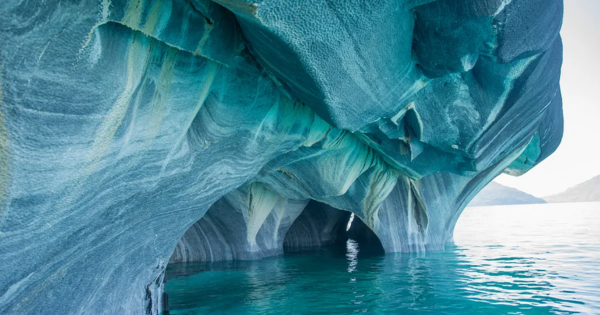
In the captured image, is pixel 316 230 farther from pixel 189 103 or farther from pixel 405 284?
pixel 189 103

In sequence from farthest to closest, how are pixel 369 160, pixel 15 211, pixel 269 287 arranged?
pixel 369 160, pixel 269 287, pixel 15 211

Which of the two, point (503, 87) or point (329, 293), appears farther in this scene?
point (329, 293)

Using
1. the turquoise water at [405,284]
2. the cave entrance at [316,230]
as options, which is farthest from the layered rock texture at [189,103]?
the cave entrance at [316,230]

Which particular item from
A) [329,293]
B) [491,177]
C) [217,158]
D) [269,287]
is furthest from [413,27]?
[491,177]

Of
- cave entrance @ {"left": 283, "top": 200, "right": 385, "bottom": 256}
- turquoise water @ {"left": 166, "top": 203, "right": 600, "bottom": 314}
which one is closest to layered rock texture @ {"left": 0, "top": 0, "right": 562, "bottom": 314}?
turquoise water @ {"left": 166, "top": 203, "right": 600, "bottom": 314}

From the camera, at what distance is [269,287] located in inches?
328

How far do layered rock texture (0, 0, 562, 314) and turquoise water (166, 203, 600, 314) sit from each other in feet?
6.36

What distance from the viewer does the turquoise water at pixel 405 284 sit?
6223 millimetres

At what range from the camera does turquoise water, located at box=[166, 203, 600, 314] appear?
622cm

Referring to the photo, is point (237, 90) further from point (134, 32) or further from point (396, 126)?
point (396, 126)

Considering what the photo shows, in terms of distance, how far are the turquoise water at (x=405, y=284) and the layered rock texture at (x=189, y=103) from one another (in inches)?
76.3

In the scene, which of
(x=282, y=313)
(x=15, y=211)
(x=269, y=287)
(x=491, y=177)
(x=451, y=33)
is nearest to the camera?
(x=15, y=211)

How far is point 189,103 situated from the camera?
470 cm

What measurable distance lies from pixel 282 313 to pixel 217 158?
2582mm
